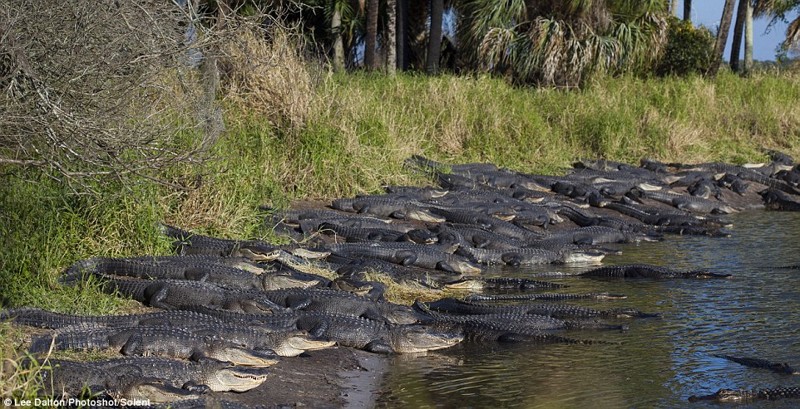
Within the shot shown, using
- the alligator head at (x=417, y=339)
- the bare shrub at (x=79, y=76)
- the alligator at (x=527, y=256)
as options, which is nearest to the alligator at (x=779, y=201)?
the alligator at (x=527, y=256)

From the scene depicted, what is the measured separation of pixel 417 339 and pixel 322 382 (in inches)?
47.1

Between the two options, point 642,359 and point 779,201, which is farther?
point 779,201

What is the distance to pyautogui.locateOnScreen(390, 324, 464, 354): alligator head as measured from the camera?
733 cm

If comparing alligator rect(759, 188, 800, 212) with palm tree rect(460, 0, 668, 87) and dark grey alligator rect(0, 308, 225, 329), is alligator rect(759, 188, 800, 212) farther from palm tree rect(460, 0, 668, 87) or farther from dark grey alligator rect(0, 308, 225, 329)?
dark grey alligator rect(0, 308, 225, 329)

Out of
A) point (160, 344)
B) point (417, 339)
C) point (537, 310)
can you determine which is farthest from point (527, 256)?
point (160, 344)

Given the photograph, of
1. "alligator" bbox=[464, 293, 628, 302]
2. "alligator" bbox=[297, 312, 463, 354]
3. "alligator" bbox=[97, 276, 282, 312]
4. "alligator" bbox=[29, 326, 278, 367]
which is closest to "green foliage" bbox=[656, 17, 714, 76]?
"alligator" bbox=[464, 293, 628, 302]

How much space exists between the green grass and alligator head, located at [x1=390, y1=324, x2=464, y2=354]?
1.99 meters

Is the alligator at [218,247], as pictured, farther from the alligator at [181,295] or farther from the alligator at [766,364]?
the alligator at [766,364]

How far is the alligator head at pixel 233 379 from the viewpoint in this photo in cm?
581

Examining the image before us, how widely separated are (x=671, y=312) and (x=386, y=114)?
6.68 metres

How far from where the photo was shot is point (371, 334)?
7.30 m

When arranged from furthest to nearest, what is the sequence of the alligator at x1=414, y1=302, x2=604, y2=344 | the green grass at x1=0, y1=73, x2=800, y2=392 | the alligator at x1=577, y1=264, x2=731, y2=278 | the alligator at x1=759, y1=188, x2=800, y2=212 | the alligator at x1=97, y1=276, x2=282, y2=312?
the alligator at x1=759, y1=188, x2=800, y2=212, the alligator at x1=577, y1=264, x2=731, y2=278, the green grass at x1=0, y1=73, x2=800, y2=392, the alligator at x1=414, y1=302, x2=604, y2=344, the alligator at x1=97, y1=276, x2=282, y2=312

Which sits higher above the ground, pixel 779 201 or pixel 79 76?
pixel 79 76

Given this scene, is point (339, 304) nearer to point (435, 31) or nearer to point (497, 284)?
point (497, 284)
